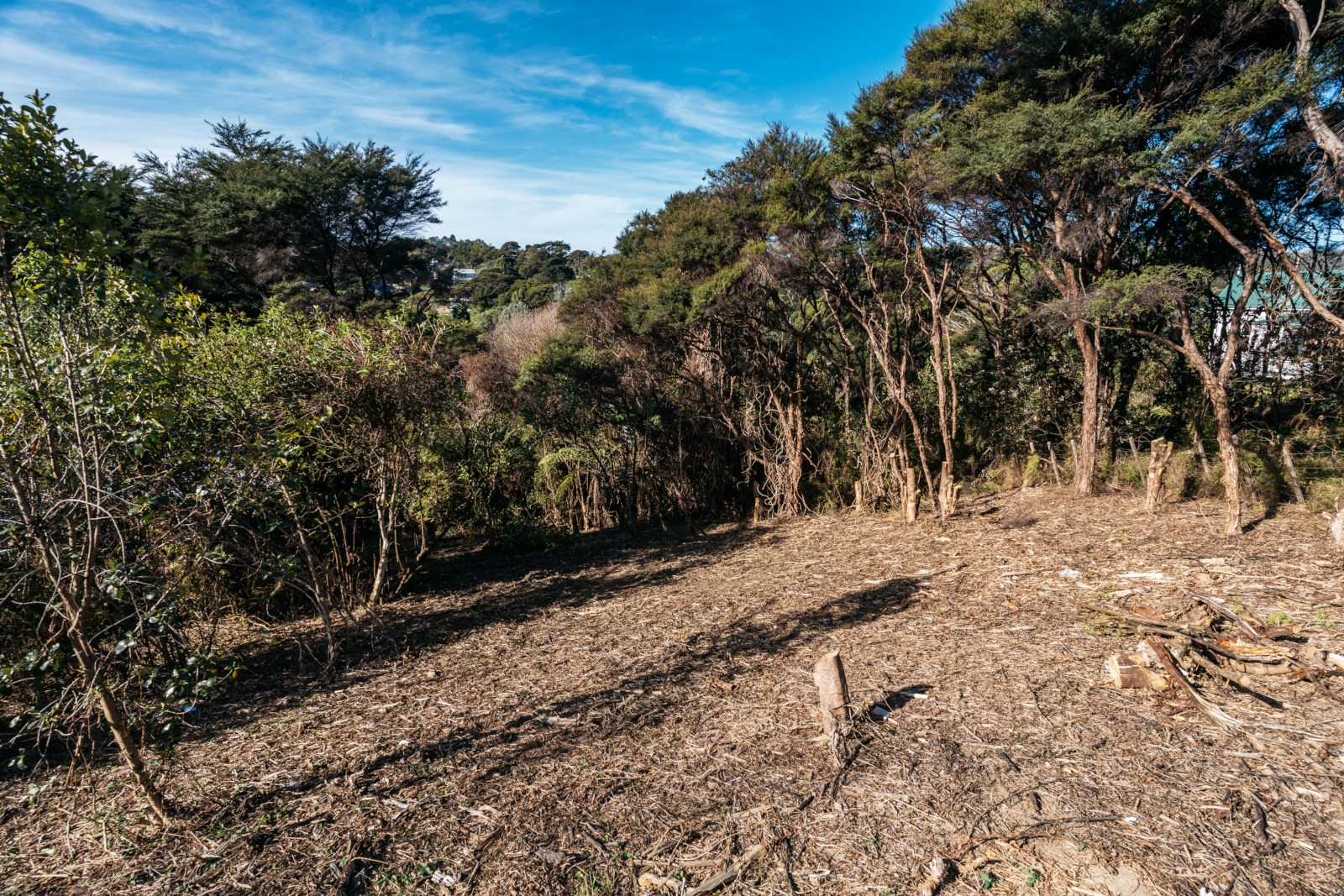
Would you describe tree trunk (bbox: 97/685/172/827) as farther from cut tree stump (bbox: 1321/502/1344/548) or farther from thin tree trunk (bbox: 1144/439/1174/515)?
thin tree trunk (bbox: 1144/439/1174/515)

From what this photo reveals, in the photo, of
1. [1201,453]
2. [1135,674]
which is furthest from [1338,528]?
[1135,674]

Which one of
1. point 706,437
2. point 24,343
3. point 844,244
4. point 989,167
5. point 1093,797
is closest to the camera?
point 24,343

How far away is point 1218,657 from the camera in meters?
3.96

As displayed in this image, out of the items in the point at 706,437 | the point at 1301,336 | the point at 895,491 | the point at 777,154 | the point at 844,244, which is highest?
the point at 777,154

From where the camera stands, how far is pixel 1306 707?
3.43 meters

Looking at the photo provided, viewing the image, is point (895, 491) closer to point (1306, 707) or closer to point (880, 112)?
point (880, 112)

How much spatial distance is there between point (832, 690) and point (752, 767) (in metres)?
0.57

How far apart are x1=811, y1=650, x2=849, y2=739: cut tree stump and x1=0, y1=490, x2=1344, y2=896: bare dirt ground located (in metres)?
0.12

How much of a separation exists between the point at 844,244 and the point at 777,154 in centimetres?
166

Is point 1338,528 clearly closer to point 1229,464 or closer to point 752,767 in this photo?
point 1229,464

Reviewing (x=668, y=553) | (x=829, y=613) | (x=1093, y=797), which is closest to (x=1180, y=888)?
(x=1093, y=797)

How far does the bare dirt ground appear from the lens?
258 centimetres

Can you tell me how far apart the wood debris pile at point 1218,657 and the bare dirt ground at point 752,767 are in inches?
3.6

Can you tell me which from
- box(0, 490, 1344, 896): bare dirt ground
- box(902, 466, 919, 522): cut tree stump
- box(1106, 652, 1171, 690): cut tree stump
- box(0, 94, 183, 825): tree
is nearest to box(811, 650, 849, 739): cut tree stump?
box(0, 490, 1344, 896): bare dirt ground
